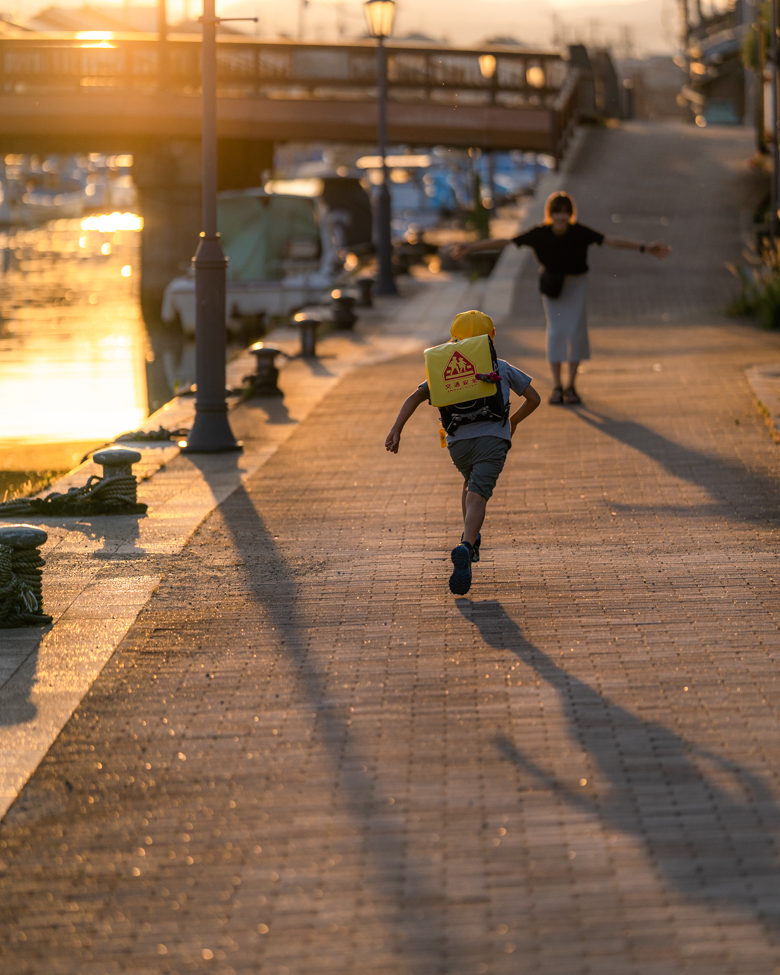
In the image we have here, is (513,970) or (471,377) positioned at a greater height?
(471,377)

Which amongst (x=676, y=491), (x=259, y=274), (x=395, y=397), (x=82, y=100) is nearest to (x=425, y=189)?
(x=82, y=100)

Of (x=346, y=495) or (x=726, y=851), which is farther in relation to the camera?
(x=346, y=495)

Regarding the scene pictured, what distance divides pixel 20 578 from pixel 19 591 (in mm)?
84

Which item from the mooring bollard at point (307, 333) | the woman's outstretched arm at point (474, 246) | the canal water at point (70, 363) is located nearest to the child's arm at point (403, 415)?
the woman's outstretched arm at point (474, 246)

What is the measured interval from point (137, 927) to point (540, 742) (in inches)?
66.0

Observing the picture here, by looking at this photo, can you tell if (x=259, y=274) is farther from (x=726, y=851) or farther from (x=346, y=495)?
(x=726, y=851)

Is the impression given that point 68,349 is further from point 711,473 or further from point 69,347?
point 711,473

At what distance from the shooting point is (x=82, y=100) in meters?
38.5

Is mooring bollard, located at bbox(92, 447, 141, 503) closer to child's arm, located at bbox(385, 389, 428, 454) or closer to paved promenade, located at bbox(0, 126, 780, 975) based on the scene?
paved promenade, located at bbox(0, 126, 780, 975)

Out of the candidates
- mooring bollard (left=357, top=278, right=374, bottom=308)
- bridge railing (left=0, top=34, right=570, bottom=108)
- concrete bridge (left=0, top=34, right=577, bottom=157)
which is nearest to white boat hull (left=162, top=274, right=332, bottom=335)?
mooring bollard (left=357, top=278, right=374, bottom=308)

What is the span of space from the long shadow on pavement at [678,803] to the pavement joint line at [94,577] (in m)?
1.74

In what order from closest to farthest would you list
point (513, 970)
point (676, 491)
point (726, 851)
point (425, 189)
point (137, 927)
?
A: point (513, 970) → point (137, 927) → point (726, 851) → point (676, 491) → point (425, 189)

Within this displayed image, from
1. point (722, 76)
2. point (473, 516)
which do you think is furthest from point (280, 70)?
point (473, 516)

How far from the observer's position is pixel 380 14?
2505 cm
